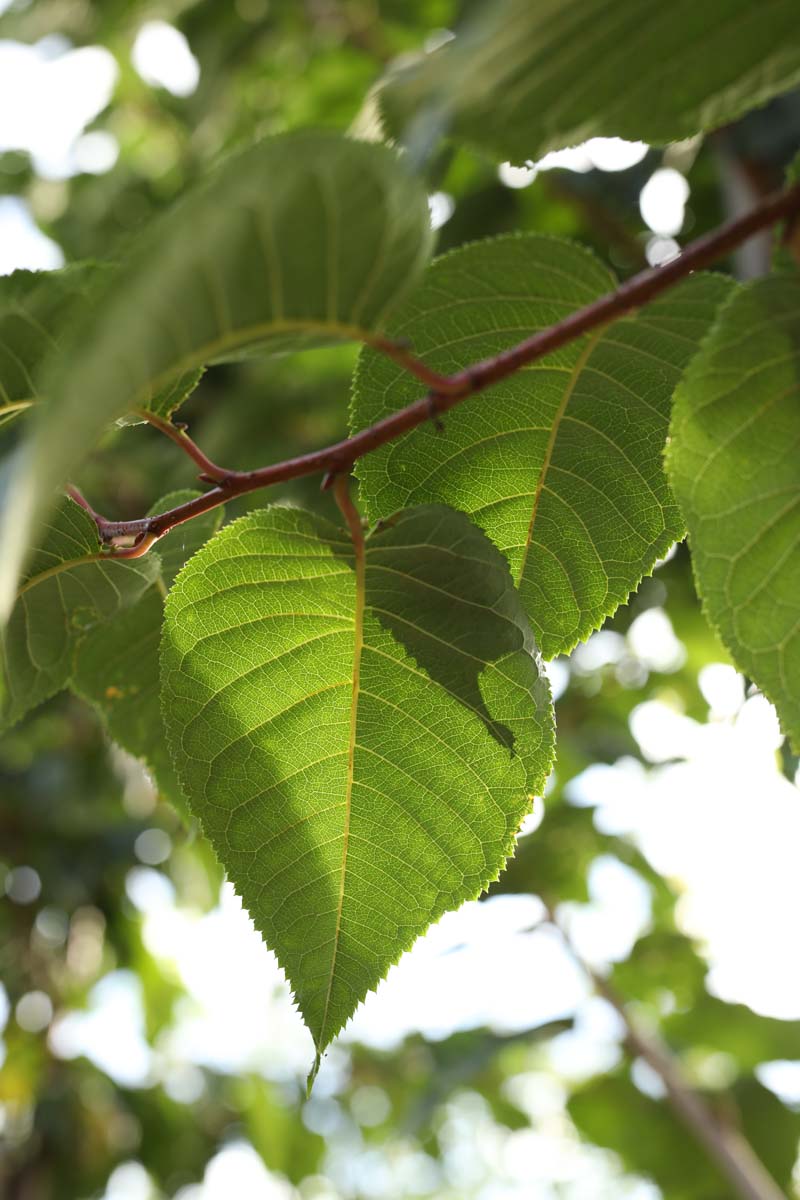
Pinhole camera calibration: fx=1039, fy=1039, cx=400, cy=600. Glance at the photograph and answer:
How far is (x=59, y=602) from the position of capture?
2.14 feet

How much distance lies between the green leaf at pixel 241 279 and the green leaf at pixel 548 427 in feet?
0.47

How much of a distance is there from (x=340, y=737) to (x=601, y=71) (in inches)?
14.1

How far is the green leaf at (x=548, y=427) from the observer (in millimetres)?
561

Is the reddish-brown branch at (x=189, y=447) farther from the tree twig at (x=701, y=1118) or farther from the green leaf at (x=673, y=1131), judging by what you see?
the green leaf at (x=673, y=1131)

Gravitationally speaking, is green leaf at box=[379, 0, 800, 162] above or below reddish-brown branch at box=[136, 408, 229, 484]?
above

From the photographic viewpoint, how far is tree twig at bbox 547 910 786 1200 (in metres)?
1.63

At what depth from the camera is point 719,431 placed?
18.9 inches

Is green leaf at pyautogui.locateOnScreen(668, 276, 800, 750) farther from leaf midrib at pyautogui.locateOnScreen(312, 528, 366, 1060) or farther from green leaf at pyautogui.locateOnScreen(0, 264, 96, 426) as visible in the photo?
green leaf at pyautogui.locateOnScreen(0, 264, 96, 426)

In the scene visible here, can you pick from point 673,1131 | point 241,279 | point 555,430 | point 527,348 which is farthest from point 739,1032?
point 241,279

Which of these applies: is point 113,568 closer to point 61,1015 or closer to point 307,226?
point 307,226

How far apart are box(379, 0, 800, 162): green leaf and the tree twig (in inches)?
62.7

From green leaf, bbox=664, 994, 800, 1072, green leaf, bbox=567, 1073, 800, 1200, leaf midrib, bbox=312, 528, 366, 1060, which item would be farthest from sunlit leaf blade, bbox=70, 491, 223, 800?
green leaf, bbox=664, 994, 800, 1072

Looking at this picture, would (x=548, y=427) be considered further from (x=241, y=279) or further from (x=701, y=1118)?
(x=701, y=1118)

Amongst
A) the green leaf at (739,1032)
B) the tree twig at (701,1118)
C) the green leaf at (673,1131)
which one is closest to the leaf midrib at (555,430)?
the tree twig at (701,1118)
